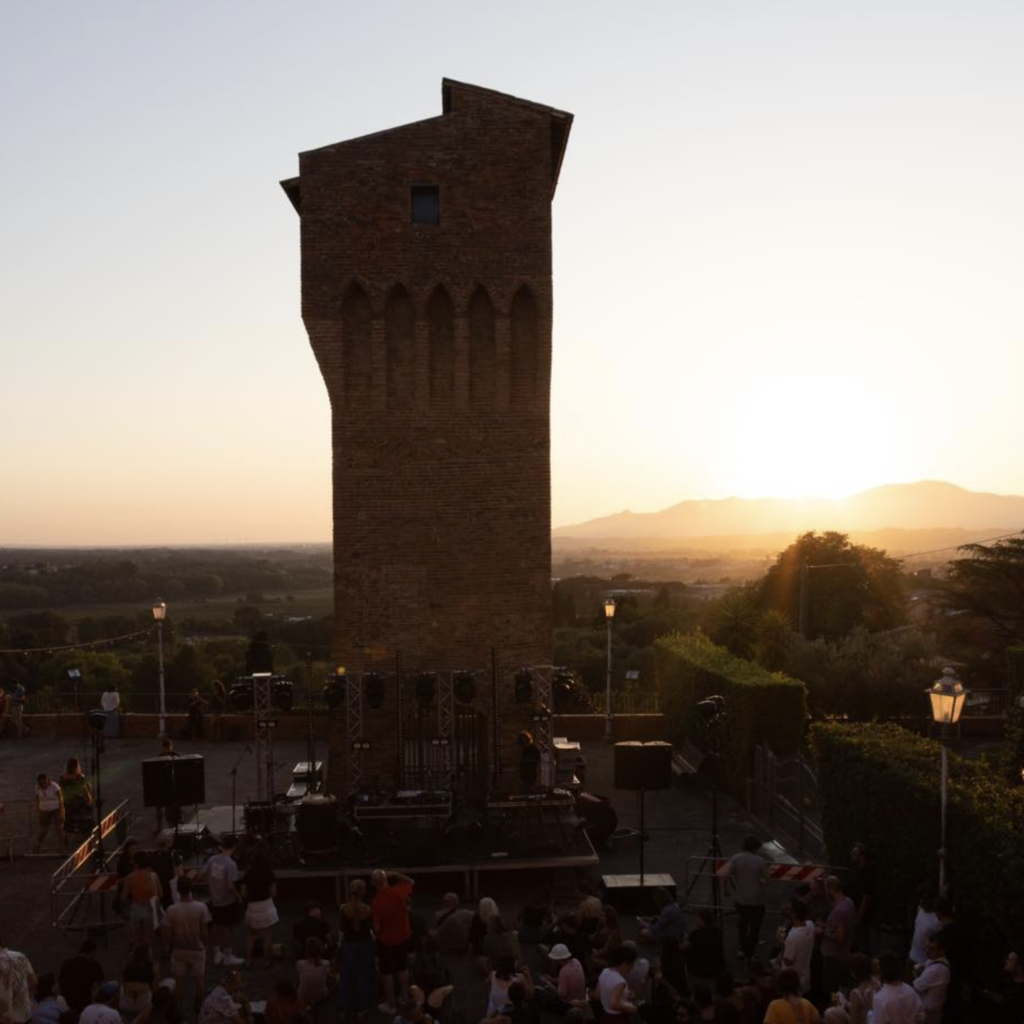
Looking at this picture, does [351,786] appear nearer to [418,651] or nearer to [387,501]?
[418,651]

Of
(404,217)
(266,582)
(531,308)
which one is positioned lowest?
(266,582)

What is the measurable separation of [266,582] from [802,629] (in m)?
161

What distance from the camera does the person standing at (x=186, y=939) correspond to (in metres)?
12.2

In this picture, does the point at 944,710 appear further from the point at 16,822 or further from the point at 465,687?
the point at 16,822

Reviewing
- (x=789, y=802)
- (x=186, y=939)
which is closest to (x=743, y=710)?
(x=789, y=802)

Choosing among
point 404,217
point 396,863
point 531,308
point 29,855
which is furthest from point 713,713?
point 29,855

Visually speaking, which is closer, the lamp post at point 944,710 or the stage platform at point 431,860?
the lamp post at point 944,710

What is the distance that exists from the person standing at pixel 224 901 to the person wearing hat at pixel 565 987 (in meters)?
4.66

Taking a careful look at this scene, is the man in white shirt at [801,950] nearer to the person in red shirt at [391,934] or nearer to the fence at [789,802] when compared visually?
the person in red shirt at [391,934]

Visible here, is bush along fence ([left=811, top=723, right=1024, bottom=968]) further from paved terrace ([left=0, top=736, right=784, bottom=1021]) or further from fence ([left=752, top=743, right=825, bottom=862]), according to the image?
paved terrace ([left=0, top=736, right=784, bottom=1021])

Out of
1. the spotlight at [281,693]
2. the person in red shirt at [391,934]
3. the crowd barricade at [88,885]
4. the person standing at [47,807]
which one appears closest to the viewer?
the person in red shirt at [391,934]

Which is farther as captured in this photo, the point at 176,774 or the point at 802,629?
the point at 802,629

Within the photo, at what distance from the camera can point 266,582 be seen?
192 metres

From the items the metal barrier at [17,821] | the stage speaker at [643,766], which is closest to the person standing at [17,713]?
the metal barrier at [17,821]
